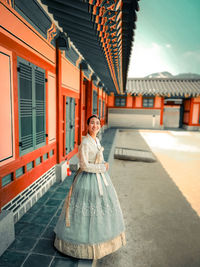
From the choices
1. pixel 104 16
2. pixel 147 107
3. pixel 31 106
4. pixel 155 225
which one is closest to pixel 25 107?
pixel 31 106

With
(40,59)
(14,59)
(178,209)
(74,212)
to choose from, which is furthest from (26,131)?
(178,209)

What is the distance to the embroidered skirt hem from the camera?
2113 mm

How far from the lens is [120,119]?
57.7 feet

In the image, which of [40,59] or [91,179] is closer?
[91,179]

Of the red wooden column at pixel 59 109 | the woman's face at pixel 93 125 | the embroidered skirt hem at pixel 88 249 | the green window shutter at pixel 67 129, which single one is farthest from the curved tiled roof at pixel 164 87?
the embroidered skirt hem at pixel 88 249

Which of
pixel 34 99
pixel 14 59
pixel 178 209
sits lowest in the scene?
→ pixel 178 209

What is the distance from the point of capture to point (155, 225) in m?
3.01

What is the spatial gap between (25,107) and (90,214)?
6.48 feet

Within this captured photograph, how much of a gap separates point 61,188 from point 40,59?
2760mm

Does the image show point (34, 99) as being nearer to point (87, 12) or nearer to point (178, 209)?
point (87, 12)

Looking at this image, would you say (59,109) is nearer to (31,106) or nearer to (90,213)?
(31,106)

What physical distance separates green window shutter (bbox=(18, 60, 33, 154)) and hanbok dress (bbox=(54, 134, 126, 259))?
129 centimetres

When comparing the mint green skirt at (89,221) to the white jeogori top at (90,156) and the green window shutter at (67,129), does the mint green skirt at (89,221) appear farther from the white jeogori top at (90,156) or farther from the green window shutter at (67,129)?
the green window shutter at (67,129)

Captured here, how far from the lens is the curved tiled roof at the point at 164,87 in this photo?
16.7m
